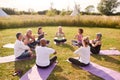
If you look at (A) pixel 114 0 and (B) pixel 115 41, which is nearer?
(B) pixel 115 41

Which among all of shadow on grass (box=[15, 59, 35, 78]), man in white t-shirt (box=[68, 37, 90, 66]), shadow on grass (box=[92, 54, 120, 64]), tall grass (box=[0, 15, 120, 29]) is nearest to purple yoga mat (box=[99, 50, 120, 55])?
shadow on grass (box=[92, 54, 120, 64])

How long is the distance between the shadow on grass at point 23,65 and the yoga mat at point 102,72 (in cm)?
202

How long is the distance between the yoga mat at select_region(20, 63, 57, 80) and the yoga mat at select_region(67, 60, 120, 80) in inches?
51.5

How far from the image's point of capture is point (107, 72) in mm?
7363

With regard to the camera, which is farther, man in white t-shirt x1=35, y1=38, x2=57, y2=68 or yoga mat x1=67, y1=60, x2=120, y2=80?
man in white t-shirt x1=35, y1=38, x2=57, y2=68

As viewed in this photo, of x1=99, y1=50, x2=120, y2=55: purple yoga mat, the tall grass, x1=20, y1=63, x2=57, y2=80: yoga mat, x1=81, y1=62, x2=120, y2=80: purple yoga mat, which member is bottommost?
x1=81, y1=62, x2=120, y2=80: purple yoga mat

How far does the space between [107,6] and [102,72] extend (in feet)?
162

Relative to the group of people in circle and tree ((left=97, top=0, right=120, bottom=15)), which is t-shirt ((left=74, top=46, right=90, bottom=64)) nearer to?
the group of people in circle

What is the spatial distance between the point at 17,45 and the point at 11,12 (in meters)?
35.4

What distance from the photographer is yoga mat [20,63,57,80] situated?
6.87 metres

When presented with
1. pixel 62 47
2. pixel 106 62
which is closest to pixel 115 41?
pixel 62 47

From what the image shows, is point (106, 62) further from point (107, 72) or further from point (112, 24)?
point (112, 24)

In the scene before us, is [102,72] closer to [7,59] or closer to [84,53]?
[84,53]

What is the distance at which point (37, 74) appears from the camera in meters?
7.12
